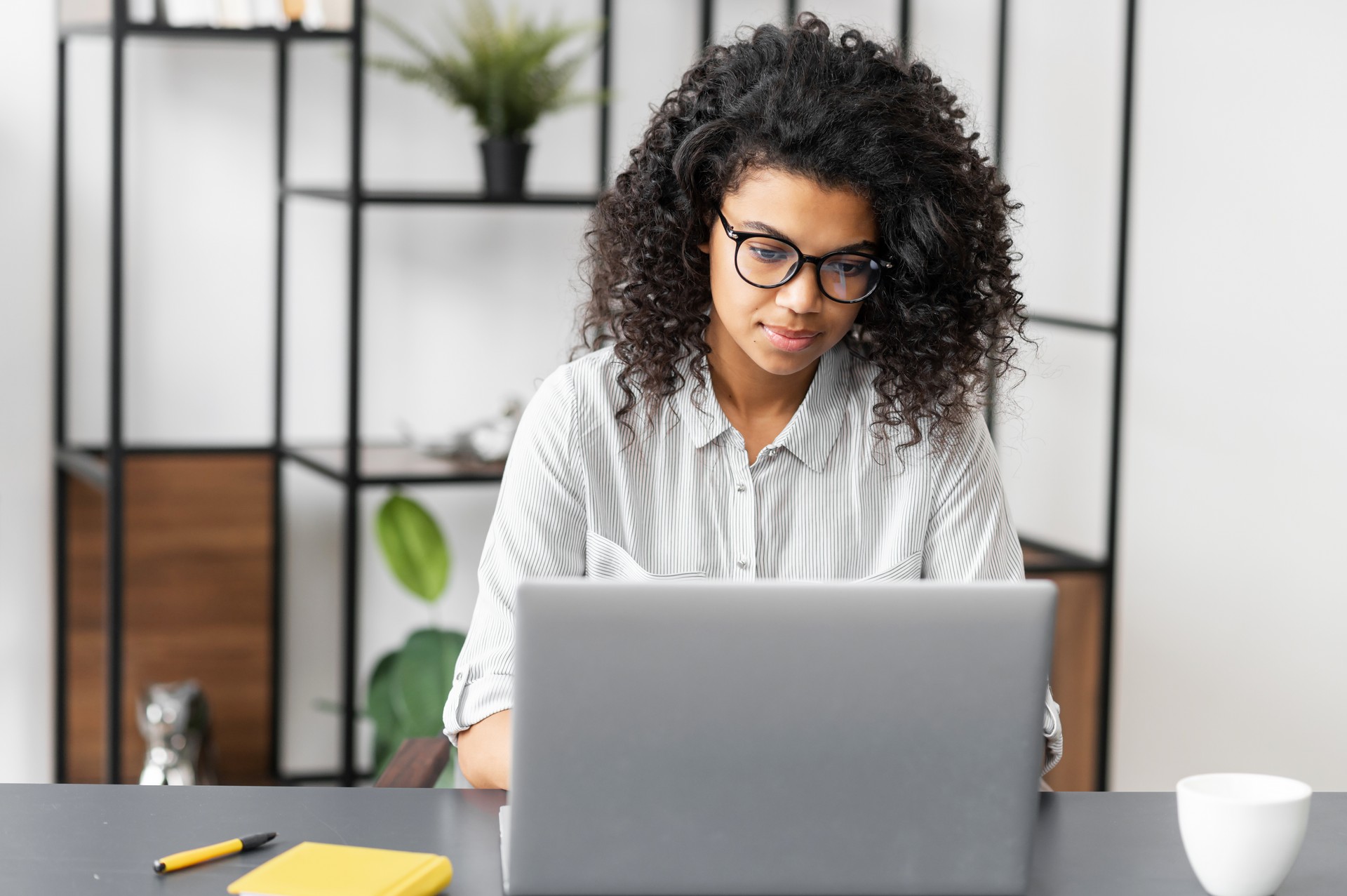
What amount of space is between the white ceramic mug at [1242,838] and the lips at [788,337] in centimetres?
56

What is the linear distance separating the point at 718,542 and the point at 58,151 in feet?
5.89

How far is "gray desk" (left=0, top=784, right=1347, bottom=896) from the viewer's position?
0.99 m

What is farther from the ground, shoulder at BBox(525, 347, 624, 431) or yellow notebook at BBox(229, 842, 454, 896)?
shoulder at BBox(525, 347, 624, 431)

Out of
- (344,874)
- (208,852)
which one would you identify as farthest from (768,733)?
(208,852)

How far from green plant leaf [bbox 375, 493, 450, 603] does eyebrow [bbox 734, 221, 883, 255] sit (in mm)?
1457

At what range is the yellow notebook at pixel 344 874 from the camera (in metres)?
0.93

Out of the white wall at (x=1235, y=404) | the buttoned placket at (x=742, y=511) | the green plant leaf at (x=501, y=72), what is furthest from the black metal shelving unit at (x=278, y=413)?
the buttoned placket at (x=742, y=511)

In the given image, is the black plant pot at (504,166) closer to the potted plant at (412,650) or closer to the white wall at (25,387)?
the potted plant at (412,650)

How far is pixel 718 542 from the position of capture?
151 centimetres

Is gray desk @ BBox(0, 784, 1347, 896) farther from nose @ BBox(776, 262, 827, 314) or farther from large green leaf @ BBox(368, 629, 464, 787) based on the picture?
large green leaf @ BBox(368, 629, 464, 787)

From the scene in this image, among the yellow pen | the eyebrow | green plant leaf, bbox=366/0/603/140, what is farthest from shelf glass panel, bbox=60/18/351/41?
the yellow pen

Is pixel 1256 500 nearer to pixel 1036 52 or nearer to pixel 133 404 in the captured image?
pixel 1036 52

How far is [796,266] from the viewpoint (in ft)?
4.54

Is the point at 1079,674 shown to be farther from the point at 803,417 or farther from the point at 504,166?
the point at 803,417
